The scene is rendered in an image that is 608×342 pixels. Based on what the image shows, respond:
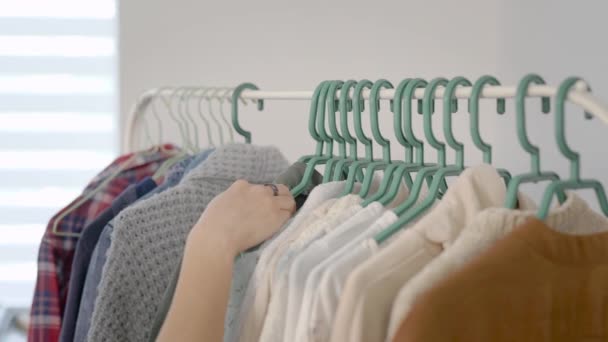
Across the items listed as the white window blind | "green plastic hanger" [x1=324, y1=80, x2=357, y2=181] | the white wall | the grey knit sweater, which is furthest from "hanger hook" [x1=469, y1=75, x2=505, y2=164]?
the white window blind

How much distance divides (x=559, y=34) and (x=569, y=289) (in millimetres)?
1637

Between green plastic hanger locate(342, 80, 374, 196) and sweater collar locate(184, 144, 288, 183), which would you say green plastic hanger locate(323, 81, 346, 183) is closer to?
green plastic hanger locate(342, 80, 374, 196)

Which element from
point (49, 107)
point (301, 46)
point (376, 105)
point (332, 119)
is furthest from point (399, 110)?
point (49, 107)

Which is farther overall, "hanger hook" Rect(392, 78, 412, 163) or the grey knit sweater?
the grey knit sweater

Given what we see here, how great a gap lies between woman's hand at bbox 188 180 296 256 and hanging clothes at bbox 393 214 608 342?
1.19 ft

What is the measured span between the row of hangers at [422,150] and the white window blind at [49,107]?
1.75m

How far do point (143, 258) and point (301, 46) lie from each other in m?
1.63

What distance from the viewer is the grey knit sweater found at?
1.17 metres

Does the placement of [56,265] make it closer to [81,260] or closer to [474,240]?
[81,260]

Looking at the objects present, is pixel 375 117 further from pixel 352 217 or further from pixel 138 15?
pixel 138 15

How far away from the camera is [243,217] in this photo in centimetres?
108

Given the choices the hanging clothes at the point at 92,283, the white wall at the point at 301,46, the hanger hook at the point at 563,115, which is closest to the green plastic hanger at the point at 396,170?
the hanger hook at the point at 563,115

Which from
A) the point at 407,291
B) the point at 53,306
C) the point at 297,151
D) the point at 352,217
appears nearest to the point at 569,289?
the point at 407,291

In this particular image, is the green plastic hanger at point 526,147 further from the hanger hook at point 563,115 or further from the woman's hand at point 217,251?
the woman's hand at point 217,251
